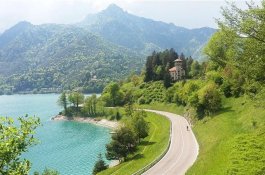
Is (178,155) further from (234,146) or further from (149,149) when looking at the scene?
(234,146)

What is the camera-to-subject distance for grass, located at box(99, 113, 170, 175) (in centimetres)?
5575

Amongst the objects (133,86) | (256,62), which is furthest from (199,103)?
(133,86)

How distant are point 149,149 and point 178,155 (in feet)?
52.2

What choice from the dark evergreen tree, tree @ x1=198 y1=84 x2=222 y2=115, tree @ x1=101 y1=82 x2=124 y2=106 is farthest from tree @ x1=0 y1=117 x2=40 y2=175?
tree @ x1=101 y1=82 x2=124 y2=106

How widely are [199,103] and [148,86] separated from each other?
60927 millimetres

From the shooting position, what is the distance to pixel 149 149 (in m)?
69.0

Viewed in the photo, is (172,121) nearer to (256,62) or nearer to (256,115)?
(256,115)

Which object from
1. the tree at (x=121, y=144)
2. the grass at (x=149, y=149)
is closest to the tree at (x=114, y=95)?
the grass at (x=149, y=149)

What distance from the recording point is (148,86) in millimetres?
136125

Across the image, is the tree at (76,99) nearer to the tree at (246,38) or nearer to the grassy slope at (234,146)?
the grassy slope at (234,146)

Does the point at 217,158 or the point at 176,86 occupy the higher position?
the point at 176,86

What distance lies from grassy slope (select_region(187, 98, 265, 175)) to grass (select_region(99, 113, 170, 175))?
8000mm

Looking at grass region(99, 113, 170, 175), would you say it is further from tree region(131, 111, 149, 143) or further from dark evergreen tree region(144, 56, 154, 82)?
dark evergreen tree region(144, 56, 154, 82)

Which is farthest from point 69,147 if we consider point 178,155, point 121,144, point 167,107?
point 178,155
